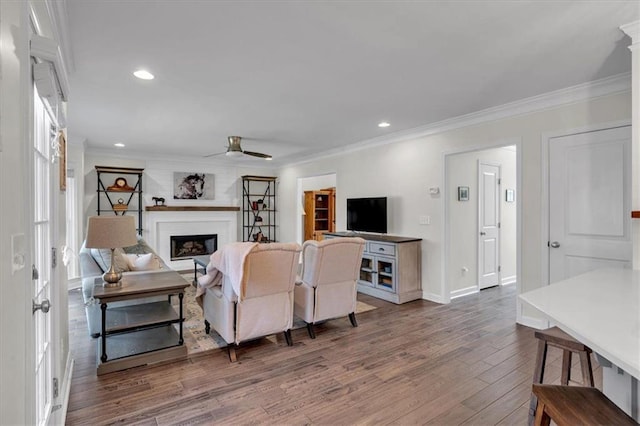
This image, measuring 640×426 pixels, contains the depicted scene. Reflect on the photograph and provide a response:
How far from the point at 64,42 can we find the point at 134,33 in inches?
17.7

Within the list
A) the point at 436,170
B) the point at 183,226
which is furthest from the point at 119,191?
the point at 436,170

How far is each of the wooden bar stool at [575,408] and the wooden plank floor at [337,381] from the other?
3.52ft

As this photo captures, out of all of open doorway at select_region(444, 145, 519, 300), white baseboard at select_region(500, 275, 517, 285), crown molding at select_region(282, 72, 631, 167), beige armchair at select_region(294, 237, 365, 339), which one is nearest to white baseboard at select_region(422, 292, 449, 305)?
open doorway at select_region(444, 145, 519, 300)

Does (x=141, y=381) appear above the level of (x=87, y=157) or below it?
below

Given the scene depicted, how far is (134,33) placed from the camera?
225 centimetres

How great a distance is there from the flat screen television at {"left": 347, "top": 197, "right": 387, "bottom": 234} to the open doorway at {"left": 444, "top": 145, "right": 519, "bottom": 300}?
3.43 feet

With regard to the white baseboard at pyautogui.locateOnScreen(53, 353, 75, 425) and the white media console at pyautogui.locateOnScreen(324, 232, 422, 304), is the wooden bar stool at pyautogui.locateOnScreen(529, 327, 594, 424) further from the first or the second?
the white media console at pyautogui.locateOnScreen(324, 232, 422, 304)

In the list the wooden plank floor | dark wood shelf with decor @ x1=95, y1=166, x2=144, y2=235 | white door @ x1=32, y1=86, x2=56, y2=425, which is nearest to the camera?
white door @ x1=32, y1=86, x2=56, y2=425

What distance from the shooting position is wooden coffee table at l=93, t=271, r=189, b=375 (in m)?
2.68

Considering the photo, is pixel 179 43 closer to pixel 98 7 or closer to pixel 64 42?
pixel 98 7

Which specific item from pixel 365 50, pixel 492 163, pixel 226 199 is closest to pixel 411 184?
pixel 492 163

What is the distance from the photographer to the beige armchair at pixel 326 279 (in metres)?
3.39

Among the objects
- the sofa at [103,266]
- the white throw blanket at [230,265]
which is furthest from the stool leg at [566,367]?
the sofa at [103,266]

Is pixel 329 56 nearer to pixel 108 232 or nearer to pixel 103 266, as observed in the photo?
pixel 108 232
